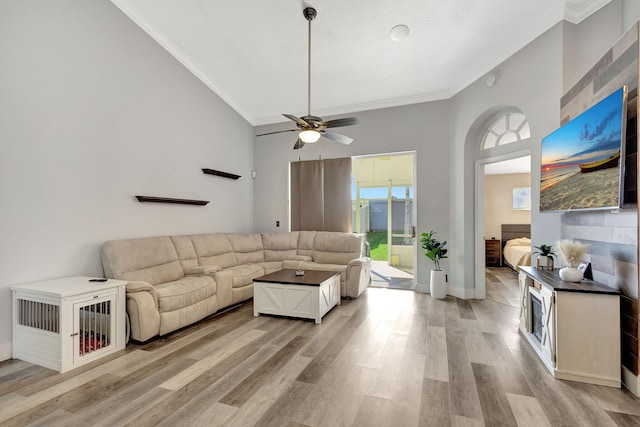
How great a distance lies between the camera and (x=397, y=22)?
3340 millimetres

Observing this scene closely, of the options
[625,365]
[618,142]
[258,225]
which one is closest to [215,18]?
[258,225]

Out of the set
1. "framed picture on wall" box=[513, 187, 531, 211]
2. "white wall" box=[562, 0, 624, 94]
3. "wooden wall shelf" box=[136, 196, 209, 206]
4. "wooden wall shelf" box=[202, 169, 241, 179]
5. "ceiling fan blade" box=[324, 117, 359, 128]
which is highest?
"white wall" box=[562, 0, 624, 94]

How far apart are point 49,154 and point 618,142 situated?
488cm

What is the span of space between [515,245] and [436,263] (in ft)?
11.4

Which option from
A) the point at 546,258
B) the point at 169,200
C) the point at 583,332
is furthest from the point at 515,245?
the point at 169,200

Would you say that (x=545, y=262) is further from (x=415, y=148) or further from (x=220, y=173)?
(x=220, y=173)

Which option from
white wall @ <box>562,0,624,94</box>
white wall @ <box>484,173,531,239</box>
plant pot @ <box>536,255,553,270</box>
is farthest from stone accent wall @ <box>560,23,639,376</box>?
white wall @ <box>484,173,531,239</box>

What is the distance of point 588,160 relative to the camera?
2.38 metres

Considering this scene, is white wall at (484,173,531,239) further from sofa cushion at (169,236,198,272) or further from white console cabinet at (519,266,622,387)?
sofa cushion at (169,236,198,272)

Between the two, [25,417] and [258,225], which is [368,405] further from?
[258,225]

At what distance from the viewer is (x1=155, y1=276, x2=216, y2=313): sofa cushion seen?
3057 mm

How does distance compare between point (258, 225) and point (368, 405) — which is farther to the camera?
point (258, 225)

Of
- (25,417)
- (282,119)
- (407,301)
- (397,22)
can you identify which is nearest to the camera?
(25,417)

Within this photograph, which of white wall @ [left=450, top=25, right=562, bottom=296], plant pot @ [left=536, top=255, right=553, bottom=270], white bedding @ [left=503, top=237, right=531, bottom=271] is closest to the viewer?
plant pot @ [left=536, top=255, right=553, bottom=270]
